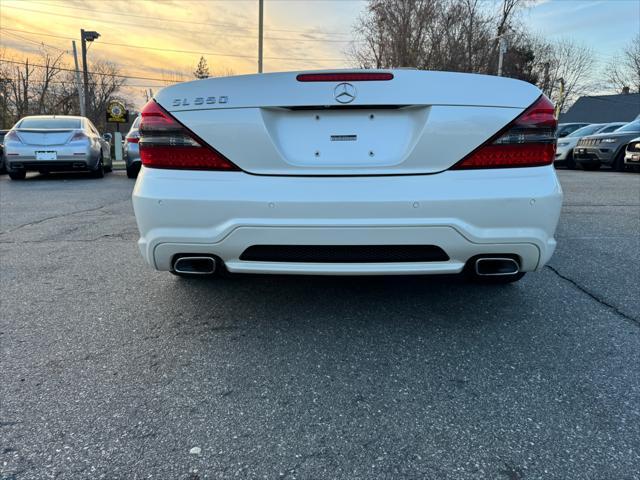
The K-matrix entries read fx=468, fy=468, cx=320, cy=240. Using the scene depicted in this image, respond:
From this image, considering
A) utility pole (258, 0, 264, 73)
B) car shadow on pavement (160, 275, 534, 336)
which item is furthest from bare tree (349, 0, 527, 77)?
car shadow on pavement (160, 275, 534, 336)

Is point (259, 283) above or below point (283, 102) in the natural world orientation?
below

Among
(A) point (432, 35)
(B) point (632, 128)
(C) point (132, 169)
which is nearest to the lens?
(C) point (132, 169)

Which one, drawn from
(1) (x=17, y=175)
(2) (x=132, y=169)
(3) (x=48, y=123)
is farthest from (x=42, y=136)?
(2) (x=132, y=169)

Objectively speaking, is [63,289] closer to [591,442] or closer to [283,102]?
[283,102]

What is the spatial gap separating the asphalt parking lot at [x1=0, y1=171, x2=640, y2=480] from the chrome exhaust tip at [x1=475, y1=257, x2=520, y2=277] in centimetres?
39

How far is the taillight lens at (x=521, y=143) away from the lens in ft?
7.11

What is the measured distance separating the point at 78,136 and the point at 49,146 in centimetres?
62

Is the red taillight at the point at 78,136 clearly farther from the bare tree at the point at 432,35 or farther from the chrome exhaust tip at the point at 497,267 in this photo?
the bare tree at the point at 432,35

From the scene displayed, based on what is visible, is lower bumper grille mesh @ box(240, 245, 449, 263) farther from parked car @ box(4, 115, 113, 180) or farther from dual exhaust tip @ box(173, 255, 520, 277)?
parked car @ box(4, 115, 113, 180)

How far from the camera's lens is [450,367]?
2.19 meters

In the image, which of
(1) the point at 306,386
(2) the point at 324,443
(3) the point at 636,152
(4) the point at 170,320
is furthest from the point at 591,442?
(3) the point at 636,152

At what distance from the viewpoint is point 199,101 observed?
223cm

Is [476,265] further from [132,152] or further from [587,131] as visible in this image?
[587,131]

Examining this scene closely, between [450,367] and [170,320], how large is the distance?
1585mm
